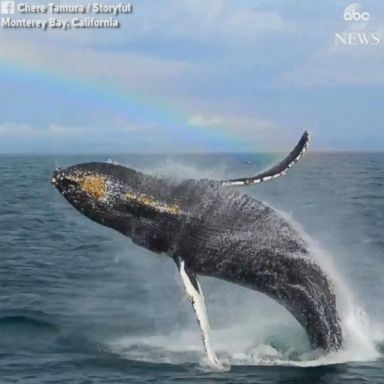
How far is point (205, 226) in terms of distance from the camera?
584 inches

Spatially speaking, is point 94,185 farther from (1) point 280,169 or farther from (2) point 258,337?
(2) point 258,337

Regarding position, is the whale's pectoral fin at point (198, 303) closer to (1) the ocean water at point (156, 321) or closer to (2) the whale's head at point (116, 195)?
(1) the ocean water at point (156, 321)

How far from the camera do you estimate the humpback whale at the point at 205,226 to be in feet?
47.2

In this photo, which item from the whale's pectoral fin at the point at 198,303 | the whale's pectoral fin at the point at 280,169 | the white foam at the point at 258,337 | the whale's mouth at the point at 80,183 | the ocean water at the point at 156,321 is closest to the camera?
the whale's mouth at the point at 80,183

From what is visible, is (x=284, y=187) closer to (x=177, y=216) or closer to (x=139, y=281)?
(x=139, y=281)

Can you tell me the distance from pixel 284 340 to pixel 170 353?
2417 mm

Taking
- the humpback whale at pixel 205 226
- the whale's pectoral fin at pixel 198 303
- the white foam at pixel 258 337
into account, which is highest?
the humpback whale at pixel 205 226

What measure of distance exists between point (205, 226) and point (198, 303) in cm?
138

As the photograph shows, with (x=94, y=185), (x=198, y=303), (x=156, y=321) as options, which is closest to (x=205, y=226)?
(x=198, y=303)

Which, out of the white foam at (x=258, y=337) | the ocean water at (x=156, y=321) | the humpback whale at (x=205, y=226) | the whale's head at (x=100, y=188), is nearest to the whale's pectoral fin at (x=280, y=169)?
the humpback whale at (x=205, y=226)

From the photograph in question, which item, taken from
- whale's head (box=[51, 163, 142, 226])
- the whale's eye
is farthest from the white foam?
the whale's eye

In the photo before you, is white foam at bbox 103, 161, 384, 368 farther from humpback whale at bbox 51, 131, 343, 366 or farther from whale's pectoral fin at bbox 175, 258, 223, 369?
whale's pectoral fin at bbox 175, 258, 223, 369

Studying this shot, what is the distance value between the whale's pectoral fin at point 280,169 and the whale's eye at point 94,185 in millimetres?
2101

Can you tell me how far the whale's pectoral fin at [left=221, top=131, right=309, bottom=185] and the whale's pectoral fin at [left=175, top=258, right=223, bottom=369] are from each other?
1.79m
